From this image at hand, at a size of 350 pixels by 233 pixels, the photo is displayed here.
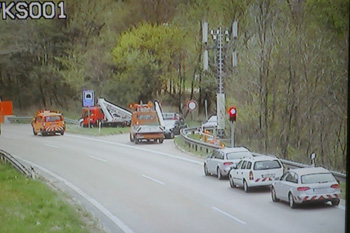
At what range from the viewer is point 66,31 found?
5.89m

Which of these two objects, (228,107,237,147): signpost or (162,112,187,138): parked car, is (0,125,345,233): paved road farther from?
(228,107,237,147): signpost

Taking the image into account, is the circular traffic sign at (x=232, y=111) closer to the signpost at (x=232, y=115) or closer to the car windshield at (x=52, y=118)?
the signpost at (x=232, y=115)

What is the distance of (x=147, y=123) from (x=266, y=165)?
107cm

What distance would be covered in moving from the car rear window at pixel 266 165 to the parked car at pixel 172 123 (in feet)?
2.44

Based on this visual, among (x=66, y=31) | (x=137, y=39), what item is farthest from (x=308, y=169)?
(x=66, y=31)

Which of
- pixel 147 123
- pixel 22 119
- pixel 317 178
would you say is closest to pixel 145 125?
pixel 147 123

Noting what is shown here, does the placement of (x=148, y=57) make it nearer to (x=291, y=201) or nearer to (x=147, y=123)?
(x=147, y=123)

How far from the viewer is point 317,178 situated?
18.1 ft

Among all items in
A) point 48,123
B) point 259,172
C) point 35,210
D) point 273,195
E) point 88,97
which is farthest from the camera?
point 48,123

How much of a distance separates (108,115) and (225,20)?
4.04 feet

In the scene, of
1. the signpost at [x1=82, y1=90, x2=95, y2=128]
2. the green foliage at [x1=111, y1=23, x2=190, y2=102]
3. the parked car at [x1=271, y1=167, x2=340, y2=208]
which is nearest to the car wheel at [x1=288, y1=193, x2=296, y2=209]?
the parked car at [x1=271, y1=167, x2=340, y2=208]

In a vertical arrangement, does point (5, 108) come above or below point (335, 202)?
above

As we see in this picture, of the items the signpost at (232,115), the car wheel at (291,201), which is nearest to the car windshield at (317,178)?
the car wheel at (291,201)

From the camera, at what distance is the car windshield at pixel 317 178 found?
18.1 ft
